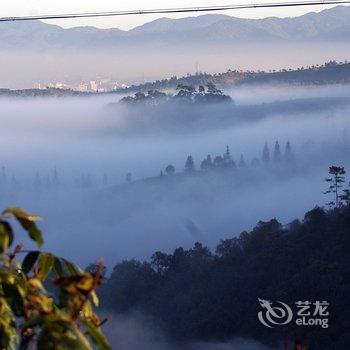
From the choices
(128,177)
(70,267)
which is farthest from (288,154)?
(70,267)

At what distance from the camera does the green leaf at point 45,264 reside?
158 centimetres

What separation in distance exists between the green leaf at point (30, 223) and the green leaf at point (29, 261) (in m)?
0.16

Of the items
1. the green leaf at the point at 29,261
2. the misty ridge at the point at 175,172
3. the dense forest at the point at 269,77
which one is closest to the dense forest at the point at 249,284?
the misty ridge at the point at 175,172

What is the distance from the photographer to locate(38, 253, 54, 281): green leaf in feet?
5.18

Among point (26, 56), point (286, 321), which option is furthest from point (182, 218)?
point (26, 56)

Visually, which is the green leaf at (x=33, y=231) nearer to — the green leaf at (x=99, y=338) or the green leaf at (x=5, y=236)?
the green leaf at (x=5, y=236)

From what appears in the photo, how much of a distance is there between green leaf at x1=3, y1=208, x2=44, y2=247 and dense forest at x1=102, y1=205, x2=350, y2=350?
15.0 metres

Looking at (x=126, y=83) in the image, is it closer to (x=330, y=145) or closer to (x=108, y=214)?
(x=108, y=214)

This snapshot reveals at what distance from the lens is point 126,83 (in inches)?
1908

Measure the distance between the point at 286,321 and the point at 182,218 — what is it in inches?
904

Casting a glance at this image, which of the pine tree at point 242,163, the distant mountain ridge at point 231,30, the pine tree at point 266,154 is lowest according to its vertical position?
the pine tree at point 242,163

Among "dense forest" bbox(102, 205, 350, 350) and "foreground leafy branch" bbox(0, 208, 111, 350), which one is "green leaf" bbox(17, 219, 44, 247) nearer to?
"foreground leafy branch" bbox(0, 208, 111, 350)

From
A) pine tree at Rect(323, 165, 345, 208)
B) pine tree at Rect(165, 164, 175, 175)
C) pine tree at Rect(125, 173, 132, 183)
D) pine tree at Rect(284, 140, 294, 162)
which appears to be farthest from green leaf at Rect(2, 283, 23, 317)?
pine tree at Rect(125, 173, 132, 183)

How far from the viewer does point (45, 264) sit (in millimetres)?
1584
